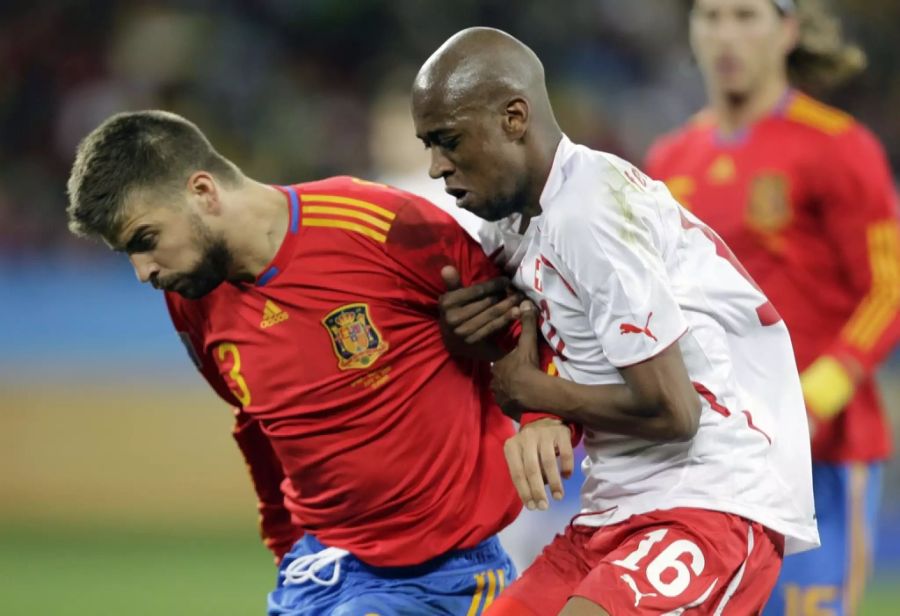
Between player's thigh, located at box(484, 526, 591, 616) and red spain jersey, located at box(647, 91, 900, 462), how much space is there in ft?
6.38

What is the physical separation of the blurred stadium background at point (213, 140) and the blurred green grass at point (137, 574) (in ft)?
0.08

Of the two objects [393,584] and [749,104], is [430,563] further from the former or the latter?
[749,104]

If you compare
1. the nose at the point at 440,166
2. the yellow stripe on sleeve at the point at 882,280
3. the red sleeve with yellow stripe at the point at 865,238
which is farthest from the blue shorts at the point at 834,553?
the nose at the point at 440,166

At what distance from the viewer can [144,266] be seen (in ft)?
12.6

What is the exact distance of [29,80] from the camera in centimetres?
1257

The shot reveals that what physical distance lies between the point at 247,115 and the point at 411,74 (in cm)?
141

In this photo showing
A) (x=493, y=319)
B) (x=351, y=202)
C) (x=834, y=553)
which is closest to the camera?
(x=493, y=319)

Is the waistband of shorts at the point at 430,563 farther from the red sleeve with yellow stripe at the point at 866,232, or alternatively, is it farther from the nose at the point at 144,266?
the red sleeve with yellow stripe at the point at 866,232

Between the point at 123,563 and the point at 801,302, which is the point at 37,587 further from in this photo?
the point at 801,302

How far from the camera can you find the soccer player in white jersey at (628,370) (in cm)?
329

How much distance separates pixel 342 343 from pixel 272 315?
8.0 inches

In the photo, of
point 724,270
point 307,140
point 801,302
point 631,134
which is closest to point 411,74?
point 307,140

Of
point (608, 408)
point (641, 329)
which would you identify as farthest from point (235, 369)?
point (641, 329)

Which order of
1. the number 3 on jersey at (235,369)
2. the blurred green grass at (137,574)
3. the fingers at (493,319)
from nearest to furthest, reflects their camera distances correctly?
1. the fingers at (493,319)
2. the number 3 on jersey at (235,369)
3. the blurred green grass at (137,574)
